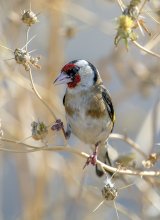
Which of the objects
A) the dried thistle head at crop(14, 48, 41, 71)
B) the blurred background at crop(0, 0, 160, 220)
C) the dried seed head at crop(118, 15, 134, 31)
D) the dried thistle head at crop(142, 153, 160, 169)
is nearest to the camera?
the dried seed head at crop(118, 15, 134, 31)

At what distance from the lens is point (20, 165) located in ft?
12.7

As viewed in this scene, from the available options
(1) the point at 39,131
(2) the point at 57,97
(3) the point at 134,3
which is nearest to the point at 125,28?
(3) the point at 134,3

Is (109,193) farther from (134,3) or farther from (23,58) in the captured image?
(134,3)

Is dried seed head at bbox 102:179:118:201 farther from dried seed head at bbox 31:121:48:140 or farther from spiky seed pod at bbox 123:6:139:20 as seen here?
spiky seed pod at bbox 123:6:139:20

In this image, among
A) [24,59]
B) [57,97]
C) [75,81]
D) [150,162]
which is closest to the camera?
[24,59]

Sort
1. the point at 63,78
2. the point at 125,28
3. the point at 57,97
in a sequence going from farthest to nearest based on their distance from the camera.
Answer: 1. the point at 57,97
2. the point at 63,78
3. the point at 125,28

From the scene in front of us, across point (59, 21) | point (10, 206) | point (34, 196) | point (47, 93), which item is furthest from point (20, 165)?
point (10, 206)

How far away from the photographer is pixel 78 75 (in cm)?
288

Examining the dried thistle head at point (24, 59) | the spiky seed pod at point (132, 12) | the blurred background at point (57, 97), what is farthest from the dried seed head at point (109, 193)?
the blurred background at point (57, 97)

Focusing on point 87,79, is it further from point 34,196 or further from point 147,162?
point 34,196

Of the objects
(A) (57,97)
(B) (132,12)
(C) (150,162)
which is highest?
(A) (57,97)

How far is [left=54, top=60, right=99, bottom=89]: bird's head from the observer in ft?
9.23

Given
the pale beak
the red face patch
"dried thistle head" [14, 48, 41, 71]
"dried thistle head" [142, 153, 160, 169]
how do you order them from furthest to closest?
the red face patch < the pale beak < "dried thistle head" [142, 153, 160, 169] < "dried thistle head" [14, 48, 41, 71]

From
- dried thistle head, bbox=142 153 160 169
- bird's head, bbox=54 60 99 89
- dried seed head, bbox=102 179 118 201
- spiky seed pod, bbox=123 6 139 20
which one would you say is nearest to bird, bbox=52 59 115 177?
bird's head, bbox=54 60 99 89
